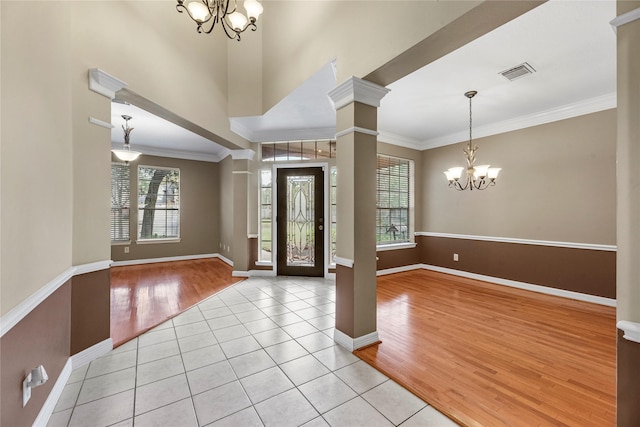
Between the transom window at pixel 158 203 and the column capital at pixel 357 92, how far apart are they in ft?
18.6

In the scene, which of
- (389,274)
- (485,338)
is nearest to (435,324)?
(485,338)

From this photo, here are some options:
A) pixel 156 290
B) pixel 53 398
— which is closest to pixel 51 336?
pixel 53 398

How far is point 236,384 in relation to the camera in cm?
196

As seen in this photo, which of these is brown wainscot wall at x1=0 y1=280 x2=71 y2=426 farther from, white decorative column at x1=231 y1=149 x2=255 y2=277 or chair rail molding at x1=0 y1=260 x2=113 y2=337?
white decorative column at x1=231 y1=149 x2=255 y2=277

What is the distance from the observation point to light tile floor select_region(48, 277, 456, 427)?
1.64 meters

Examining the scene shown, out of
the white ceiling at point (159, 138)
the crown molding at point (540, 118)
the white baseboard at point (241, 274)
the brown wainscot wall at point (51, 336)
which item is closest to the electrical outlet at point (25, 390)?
the brown wainscot wall at point (51, 336)

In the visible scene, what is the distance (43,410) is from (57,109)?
1.99 metres

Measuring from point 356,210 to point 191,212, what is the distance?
5767mm

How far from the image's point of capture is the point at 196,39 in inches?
132

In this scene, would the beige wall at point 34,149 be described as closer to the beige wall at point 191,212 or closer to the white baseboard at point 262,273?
the white baseboard at point 262,273

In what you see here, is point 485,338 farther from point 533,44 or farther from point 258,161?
point 258,161

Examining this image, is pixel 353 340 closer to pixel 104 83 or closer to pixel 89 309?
pixel 89 309

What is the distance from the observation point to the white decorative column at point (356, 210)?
7.96 feet

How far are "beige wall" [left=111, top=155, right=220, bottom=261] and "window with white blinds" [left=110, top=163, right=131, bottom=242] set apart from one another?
0.36ft
